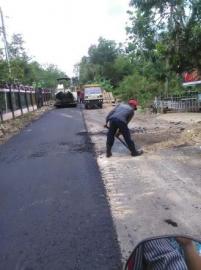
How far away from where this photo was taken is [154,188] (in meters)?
8.03

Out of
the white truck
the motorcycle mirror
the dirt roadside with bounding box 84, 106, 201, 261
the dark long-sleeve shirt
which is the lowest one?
the white truck

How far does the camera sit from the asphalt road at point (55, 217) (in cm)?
492

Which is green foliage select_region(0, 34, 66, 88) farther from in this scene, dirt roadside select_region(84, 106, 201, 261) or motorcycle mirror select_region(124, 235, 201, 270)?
motorcycle mirror select_region(124, 235, 201, 270)

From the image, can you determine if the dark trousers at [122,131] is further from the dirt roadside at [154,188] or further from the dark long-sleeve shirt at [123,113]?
the dirt roadside at [154,188]

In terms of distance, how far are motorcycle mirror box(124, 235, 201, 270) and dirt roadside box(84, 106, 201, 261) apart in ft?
8.65

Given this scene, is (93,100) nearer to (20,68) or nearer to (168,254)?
(20,68)

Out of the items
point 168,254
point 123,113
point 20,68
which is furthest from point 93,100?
point 168,254

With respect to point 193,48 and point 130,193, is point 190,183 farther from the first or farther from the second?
point 193,48

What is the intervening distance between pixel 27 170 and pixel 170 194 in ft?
13.9

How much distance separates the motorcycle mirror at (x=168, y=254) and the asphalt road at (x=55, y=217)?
2340mm

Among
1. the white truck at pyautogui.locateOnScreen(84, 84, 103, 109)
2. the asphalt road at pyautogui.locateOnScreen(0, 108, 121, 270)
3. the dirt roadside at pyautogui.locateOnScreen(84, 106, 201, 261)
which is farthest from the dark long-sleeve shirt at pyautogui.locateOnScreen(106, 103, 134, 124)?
the white truck at pyautogui.locateOnScreen(84, 84, 103, 109)

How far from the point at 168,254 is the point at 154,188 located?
19.1 feet

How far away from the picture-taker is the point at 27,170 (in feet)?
35.2

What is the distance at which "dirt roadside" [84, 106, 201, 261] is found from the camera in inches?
228
